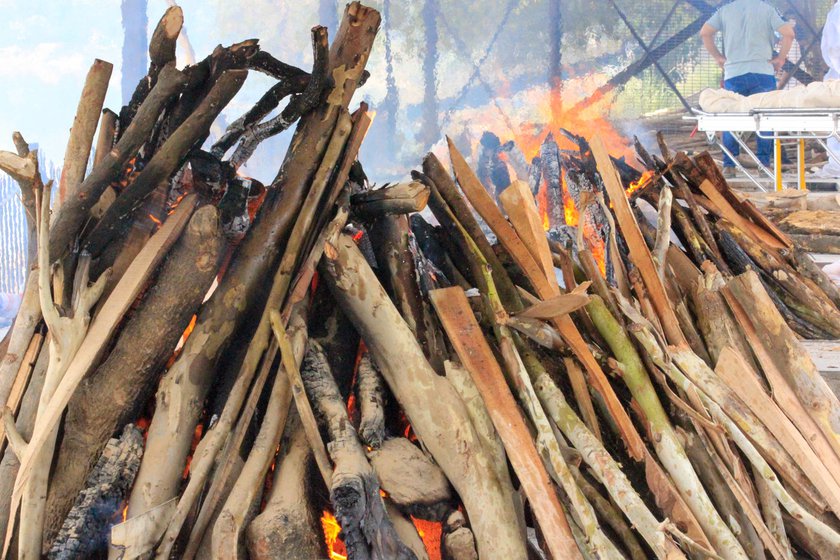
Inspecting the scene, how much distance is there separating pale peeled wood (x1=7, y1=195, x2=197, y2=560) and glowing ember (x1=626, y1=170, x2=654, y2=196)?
1517 millimetres

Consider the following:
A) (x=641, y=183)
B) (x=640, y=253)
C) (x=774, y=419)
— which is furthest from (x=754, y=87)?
(x=774, y=419)

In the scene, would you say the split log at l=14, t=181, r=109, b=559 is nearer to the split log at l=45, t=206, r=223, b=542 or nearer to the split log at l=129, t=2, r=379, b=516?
the split log at l=45, t=206, r=223, b=542

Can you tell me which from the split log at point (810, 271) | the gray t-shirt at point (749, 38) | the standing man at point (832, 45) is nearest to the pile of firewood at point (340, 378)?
the split log at point (810, 271)

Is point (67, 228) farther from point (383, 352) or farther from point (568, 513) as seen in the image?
point (568, 513)

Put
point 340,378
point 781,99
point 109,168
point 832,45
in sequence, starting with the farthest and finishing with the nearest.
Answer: point 832,45, point 781,99, point 340,378, point 109,168

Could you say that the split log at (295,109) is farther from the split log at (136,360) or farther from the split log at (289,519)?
the split log at (289,519)

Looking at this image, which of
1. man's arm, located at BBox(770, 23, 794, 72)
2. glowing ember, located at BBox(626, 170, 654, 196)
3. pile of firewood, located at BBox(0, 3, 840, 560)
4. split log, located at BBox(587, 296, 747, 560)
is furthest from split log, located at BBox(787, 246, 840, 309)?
man's arm, located at BBox(770, 23, 794, 72)

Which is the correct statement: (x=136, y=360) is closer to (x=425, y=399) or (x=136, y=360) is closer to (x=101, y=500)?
(x=101, y=500)

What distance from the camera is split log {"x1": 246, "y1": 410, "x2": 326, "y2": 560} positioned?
4.31ft

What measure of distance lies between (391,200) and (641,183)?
3.69ft

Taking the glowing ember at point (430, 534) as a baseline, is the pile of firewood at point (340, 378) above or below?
above

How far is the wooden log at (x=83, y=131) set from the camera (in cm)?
169

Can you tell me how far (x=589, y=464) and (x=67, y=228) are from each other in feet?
3.91

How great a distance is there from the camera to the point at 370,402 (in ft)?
5.14
